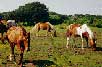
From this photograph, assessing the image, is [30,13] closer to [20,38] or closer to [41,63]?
[41,63]

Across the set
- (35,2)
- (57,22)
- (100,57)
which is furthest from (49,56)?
(35,2)

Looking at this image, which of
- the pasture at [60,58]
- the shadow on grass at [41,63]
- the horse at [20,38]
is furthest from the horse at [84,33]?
the horse at [20,38]

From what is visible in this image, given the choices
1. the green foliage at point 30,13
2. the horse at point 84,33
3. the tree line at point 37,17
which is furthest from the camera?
the green foliage at point 30,13

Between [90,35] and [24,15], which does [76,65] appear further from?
[24,15]

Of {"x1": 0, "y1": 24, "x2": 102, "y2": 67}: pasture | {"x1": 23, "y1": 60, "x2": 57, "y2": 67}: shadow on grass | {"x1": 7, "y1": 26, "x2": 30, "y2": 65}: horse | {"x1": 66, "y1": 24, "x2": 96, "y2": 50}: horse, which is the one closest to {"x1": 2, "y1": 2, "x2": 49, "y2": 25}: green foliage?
{"x1": 66, "y1": 24, "x2": 96, "y2": 50}: horse

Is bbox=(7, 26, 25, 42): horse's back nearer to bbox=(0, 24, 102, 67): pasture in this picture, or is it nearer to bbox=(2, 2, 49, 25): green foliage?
bbox=(0, 24, 102, 67): pasture

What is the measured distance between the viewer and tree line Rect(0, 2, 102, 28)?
77.7 meters

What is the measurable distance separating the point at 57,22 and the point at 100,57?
55.9m

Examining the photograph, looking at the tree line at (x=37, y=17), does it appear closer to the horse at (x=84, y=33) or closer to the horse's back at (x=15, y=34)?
the horse at (x=84, y=33)

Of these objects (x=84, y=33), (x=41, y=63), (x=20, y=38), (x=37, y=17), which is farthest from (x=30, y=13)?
(x=20, y=38)

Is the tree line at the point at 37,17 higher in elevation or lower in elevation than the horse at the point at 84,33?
higher

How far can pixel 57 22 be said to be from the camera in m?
79.4

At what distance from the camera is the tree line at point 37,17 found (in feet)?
255

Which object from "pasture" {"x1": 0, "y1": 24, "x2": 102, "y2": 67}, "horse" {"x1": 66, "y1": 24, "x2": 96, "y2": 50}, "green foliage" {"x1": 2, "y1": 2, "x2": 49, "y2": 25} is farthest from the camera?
"green foliage" {"x1": 2, "y1": 2, "x2": 49, "y2": 25}
